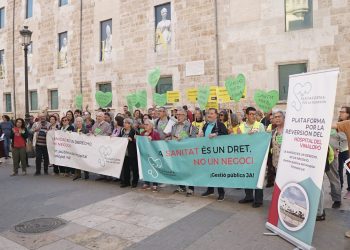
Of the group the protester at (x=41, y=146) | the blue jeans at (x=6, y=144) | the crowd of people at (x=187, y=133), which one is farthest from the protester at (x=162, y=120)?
the blue jeans at (x=6, y=144)

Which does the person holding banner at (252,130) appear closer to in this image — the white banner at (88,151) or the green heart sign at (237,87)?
the green heart sign at (237,87)

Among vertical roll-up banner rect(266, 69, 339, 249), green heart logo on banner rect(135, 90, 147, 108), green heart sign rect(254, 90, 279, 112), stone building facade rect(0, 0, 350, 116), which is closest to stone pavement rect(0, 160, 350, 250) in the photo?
vertical roll-up banner rect(266, 69, 339, 249)

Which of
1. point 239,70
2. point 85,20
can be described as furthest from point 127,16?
point 239,70

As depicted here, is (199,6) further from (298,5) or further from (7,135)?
(7,135)

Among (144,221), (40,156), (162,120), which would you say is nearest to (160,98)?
(162,120)

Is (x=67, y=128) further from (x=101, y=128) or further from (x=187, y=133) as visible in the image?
(x=187, y=133)

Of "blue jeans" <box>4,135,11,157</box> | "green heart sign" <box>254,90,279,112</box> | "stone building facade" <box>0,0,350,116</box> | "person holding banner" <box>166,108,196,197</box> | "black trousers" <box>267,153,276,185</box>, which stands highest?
"stone building facade" <box>0,0,350,116</box>

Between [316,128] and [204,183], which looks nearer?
[316,128]

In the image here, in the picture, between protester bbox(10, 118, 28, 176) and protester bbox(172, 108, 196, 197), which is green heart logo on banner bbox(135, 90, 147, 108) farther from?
protester bbox(172, 108, 196, 197)

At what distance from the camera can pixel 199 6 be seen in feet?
49.3

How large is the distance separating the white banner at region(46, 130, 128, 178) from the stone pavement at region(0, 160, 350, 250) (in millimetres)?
694

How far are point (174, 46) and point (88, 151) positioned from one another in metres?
8.14

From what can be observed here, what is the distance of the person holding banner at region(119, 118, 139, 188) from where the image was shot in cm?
823

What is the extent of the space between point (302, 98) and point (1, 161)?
11696 mm
